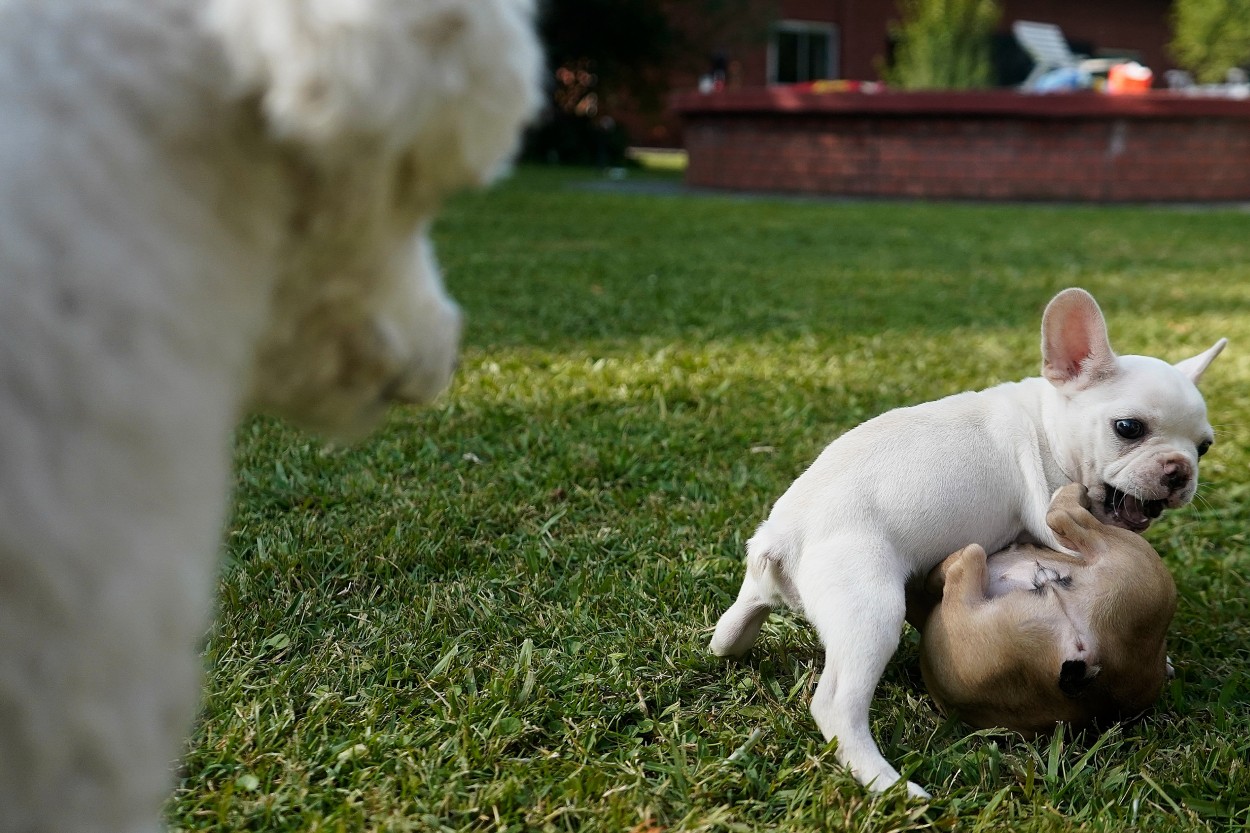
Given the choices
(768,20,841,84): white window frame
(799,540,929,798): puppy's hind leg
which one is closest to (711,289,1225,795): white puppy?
(799,540,929,798): puppy's hind leg

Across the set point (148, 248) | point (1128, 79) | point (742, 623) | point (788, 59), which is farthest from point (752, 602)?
point (788, 59)

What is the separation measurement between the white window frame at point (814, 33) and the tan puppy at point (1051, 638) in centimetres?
2514

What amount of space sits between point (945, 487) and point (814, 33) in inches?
1044

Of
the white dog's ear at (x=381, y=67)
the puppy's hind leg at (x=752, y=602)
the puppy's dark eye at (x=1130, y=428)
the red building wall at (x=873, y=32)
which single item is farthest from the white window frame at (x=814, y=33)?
the white dog's ear at (x=381, y=67)

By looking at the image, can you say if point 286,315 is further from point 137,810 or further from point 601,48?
point 601,48

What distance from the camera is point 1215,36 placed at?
25.7 metres

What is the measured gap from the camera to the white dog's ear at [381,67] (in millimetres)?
834

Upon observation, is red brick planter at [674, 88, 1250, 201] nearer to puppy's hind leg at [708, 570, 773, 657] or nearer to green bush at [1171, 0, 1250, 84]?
puppy's hind leg at [708, 570, 773, 657]

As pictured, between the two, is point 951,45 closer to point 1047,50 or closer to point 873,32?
point 1047,50

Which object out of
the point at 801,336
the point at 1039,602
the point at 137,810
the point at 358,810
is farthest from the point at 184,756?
the point at 801,336

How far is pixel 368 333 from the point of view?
43.7 inches

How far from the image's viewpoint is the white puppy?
2.12 m

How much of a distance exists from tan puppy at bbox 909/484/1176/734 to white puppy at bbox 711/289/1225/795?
0.12 meters

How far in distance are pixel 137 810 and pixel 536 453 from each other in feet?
8.72
